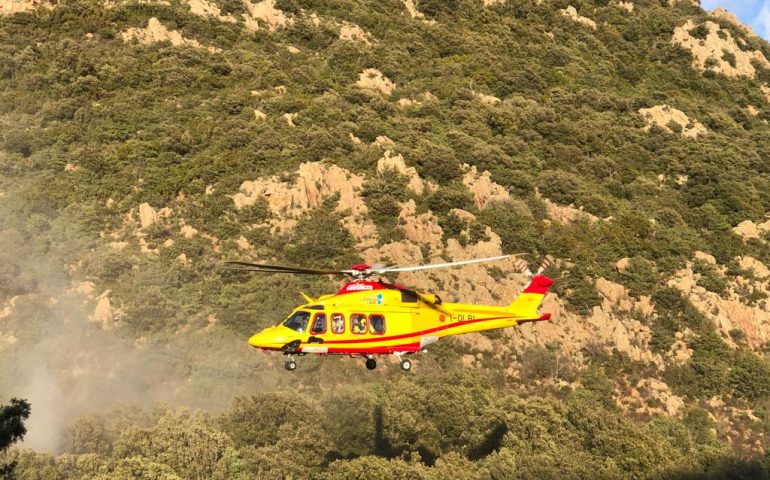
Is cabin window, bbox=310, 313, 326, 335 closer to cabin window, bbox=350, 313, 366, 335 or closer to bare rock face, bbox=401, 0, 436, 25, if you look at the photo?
cabin window, bbox=350, 313, 366, 335

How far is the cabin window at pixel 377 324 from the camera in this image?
26875 millimetres

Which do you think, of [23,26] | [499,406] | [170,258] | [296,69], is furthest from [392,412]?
[23,26]

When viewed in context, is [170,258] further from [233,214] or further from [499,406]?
[499,406]

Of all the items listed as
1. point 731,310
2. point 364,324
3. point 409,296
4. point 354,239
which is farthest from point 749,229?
point 364,324

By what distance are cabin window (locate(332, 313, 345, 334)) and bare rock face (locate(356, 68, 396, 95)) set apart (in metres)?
45.9

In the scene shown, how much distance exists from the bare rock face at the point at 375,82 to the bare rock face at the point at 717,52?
124ft

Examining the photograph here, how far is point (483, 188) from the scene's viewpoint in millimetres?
60531

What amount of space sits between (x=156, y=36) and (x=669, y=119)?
156 feet

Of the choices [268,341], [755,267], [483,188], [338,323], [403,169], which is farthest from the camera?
[483,188]

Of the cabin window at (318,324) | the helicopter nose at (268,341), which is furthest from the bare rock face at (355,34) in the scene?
the helicopter nose at (268,341)

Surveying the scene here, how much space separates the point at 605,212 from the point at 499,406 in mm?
22196

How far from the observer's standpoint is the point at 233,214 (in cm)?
5288

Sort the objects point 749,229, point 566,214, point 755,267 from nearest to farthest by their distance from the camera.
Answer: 1. point 755,267
2. point 566,214
3. point 749,229

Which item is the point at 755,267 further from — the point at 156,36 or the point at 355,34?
the point at 156,36
